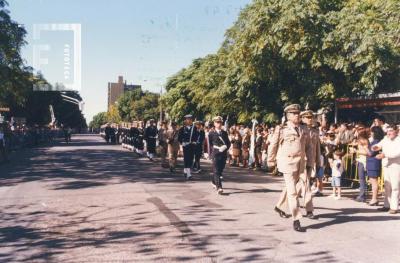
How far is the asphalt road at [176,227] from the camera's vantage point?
561cm

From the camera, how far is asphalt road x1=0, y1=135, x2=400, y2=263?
18.4 ft

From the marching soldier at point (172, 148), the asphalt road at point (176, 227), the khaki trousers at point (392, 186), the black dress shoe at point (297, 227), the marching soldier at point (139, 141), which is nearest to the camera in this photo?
the asphalt road at point (176, 227)

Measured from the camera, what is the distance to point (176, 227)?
692 cm

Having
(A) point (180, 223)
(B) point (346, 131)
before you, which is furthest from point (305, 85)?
(A) point (180, 223)

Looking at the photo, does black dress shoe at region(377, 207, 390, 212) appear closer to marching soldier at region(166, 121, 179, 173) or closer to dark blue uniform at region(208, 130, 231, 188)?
dark blue uniform at region(208, 130, 231, 188)

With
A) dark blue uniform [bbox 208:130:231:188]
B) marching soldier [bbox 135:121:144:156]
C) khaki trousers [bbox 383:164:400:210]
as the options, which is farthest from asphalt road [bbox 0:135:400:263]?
marching soldier [bbox 135:121:144:156]

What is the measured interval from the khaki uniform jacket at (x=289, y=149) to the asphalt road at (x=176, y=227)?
37.2 inches

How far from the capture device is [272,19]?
17.7m

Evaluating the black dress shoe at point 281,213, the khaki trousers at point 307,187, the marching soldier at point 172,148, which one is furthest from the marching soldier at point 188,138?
the khaki trousers at point 307,187

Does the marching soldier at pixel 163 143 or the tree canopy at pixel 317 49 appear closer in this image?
the tree canopy at pixel 317 49

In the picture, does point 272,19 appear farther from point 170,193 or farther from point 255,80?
point 170,193

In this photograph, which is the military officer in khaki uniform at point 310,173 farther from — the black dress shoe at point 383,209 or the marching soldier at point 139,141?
the marching soldier at point 139,141

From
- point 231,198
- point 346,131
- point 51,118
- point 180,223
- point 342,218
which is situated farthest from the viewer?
point 51,118

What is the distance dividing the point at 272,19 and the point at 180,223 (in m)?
12.4
